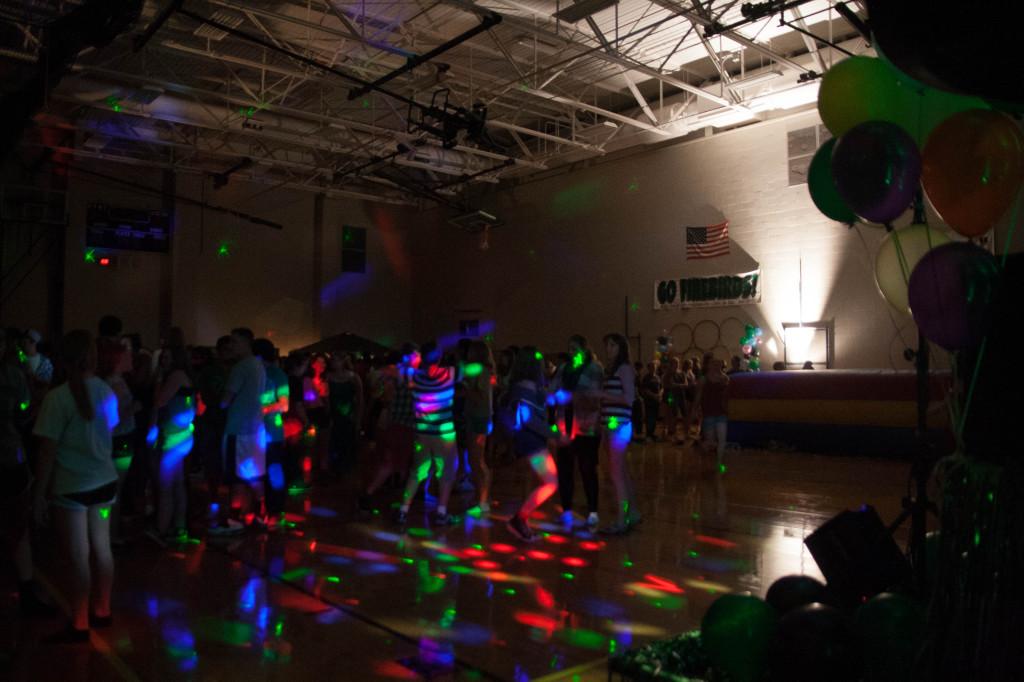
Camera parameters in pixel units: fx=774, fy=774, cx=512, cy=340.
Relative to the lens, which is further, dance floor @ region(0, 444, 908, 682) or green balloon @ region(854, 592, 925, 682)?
dance floor @ region(0, 444, 908, 682)

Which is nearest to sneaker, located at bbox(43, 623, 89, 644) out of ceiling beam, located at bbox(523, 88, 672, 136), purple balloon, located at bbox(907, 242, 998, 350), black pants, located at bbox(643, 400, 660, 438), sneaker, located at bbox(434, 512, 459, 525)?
sneaker, located at bbox(434, 512, 459, 525)

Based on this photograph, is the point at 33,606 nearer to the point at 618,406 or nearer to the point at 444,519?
the point at 444,519

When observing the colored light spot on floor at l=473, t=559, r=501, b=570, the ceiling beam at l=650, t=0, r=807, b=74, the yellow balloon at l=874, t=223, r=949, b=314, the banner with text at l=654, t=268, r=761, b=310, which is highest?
the ceiling beam at l=650, t=0, r=807, b=74

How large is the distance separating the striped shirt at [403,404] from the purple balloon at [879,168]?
13.2ft

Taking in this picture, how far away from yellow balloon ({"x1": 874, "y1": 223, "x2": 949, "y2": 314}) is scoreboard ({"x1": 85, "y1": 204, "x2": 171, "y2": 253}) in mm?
17191

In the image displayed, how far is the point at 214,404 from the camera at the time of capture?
19.8ft

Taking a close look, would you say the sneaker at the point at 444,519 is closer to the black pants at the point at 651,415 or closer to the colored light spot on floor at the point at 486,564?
the colored light spot on floor at the point at 486,564

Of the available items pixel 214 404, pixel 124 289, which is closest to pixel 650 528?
pixel 214 404

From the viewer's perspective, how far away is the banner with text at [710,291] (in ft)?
45.8

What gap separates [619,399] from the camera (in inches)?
211

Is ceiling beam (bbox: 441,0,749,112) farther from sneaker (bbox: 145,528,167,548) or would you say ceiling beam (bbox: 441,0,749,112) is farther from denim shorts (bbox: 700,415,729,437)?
sneaker (bbox: 145,528,167,548)

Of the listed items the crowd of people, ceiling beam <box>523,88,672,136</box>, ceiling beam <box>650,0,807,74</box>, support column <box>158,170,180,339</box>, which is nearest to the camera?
the crowd of people

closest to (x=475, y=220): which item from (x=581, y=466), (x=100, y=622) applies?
(x=581, y=466)

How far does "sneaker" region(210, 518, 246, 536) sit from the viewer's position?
17.9ft
